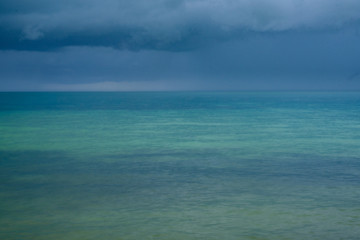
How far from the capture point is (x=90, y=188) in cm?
1368

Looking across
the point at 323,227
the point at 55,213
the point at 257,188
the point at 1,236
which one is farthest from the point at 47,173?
the point at 323,227

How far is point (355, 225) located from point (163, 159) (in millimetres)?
10554

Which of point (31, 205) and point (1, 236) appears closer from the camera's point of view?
point (1, 236)

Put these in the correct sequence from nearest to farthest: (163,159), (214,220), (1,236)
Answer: (1,236), (214,220), (163,159)

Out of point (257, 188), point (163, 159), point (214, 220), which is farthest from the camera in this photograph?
point (163, 159)

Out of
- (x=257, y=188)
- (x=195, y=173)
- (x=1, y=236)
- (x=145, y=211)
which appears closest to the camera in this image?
(x=1, y=236)

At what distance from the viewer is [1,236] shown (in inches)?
376

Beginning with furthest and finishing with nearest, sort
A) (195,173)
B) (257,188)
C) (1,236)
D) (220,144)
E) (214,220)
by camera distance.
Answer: (220,144) → (195,173) → (257,188) → (214,220) → (1,236)

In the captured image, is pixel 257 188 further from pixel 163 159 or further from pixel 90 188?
pixel 163 159

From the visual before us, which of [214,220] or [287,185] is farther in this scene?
[287,185]

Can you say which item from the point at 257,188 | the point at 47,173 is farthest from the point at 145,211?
the point at 47,173

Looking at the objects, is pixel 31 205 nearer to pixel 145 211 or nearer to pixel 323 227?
pixel 145 211

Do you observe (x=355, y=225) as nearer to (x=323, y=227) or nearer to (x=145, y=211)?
(x=323, y=227)

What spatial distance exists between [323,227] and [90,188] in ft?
23.6
